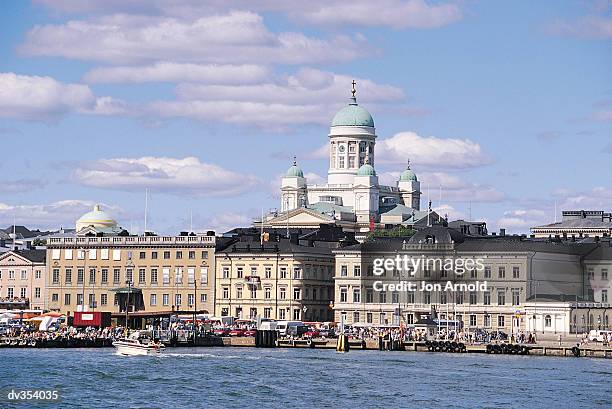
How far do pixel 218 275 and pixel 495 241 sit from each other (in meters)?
30.3

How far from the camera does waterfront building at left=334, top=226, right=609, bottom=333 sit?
568 feet

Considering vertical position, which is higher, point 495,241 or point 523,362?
point 495,241

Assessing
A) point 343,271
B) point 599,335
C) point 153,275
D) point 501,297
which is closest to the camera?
point 599,335

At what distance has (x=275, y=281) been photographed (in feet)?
623

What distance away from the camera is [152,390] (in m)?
108

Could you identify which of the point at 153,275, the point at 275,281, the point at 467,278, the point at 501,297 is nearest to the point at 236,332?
the point at 467,278

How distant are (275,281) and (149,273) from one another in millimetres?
14570

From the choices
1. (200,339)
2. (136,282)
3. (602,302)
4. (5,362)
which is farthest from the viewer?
(136,282)

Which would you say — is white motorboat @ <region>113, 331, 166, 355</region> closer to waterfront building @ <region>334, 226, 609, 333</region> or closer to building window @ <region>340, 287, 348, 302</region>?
waterfront building @ <region>334, 226, 609, 333</region>

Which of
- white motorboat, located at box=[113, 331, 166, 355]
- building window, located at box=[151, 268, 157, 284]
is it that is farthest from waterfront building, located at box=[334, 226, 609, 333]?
white motorboat, located at box=[113, 331, 166, 355]

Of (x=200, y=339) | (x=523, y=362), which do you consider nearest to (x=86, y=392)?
(x=523, y=362)

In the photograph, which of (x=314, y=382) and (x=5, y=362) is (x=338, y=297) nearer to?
(x=5, y=362)

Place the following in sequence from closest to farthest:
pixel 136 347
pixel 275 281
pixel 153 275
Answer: pixel 136 347, pixel 275 281, pixel 153 275

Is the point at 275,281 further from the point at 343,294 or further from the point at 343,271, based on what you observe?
the point at 343,294
